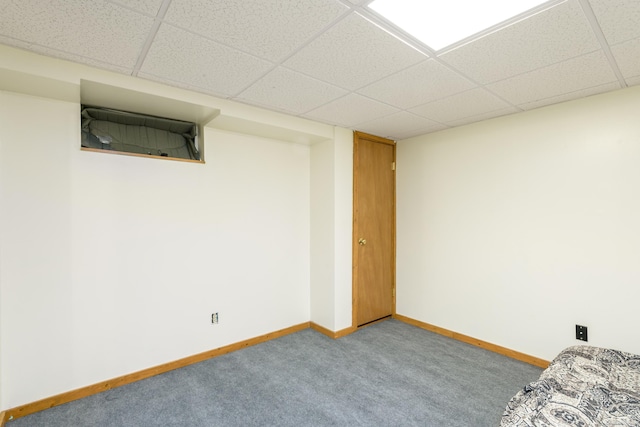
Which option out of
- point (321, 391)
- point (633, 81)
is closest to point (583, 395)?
point (321, 391)

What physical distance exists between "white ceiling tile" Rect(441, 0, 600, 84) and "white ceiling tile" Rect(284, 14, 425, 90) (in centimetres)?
30

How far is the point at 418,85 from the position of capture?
2.16 m

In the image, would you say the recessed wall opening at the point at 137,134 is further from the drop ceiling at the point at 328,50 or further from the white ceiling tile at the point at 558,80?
the white ceiling tile at the point at 558,80

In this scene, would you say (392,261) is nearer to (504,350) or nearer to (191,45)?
(504,350)

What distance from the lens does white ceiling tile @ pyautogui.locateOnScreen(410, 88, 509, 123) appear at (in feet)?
7.75

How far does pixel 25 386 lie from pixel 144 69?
7.38 ft

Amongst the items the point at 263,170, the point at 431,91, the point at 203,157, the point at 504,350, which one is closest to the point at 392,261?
the point at 504,350

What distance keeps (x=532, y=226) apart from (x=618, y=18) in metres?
1.74

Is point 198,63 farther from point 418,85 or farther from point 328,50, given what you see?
point 418,85

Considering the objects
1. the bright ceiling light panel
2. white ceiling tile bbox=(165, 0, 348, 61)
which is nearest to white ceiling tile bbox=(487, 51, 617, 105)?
the bright ceiling light panel

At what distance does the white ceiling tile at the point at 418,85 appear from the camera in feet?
6.43

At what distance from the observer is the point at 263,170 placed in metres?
3.22

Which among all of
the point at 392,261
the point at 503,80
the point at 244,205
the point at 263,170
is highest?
the point at 503,80

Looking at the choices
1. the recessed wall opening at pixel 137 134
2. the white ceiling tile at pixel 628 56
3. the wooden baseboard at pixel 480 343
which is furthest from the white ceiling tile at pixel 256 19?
the wooden baseboard at pixel 480 343
